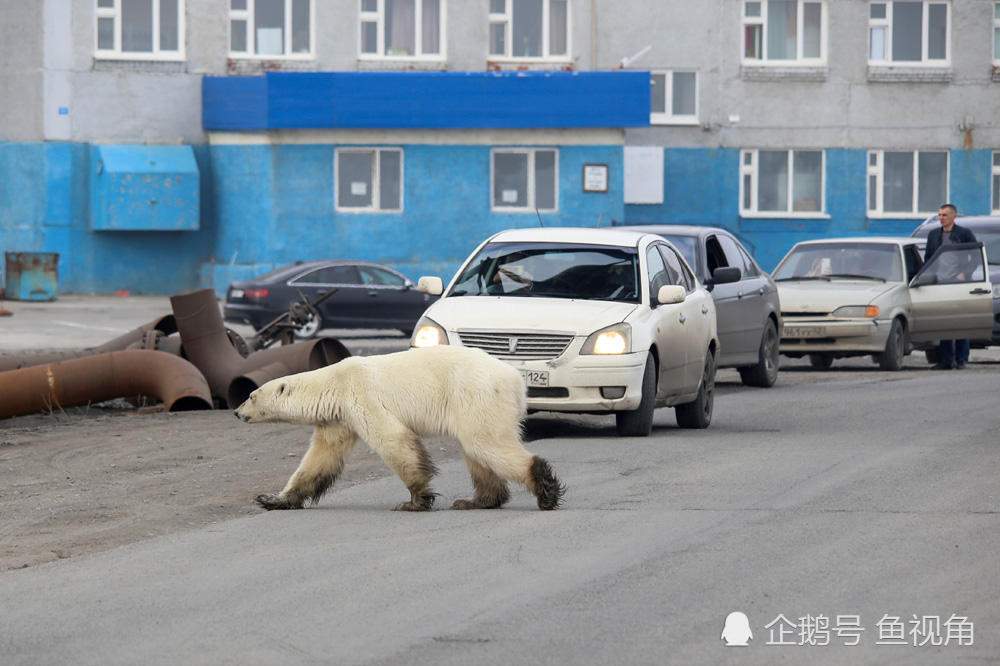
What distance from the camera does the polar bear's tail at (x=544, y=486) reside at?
1037cm

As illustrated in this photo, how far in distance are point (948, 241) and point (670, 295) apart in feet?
33.2

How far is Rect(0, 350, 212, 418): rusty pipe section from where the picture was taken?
1705cm

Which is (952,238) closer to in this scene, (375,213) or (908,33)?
(375,213)

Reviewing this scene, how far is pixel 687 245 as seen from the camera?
64.3 ft

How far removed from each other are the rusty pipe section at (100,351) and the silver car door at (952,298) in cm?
947

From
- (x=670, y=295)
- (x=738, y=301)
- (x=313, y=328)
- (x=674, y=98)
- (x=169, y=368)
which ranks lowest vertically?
(x=313, y=328)

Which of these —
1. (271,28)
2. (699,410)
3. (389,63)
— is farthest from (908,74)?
(699,410)

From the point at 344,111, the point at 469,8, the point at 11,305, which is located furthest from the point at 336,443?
the point at 469,8

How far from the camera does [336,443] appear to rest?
10.7m

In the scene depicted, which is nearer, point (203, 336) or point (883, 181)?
point (203, 336)

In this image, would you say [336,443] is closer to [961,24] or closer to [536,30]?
[536,30]

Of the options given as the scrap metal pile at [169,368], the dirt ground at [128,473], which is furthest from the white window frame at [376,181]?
the dirt ground at [128,473]

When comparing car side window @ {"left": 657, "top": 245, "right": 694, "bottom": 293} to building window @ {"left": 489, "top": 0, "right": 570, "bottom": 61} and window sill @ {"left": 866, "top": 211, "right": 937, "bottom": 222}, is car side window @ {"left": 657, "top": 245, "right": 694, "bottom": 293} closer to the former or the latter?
building window @ {"left": 489, "top": 0, "right": 570, "bottom": 61}

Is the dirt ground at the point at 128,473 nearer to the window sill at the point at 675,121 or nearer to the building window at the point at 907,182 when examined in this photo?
the window sill at the point at 675,121
